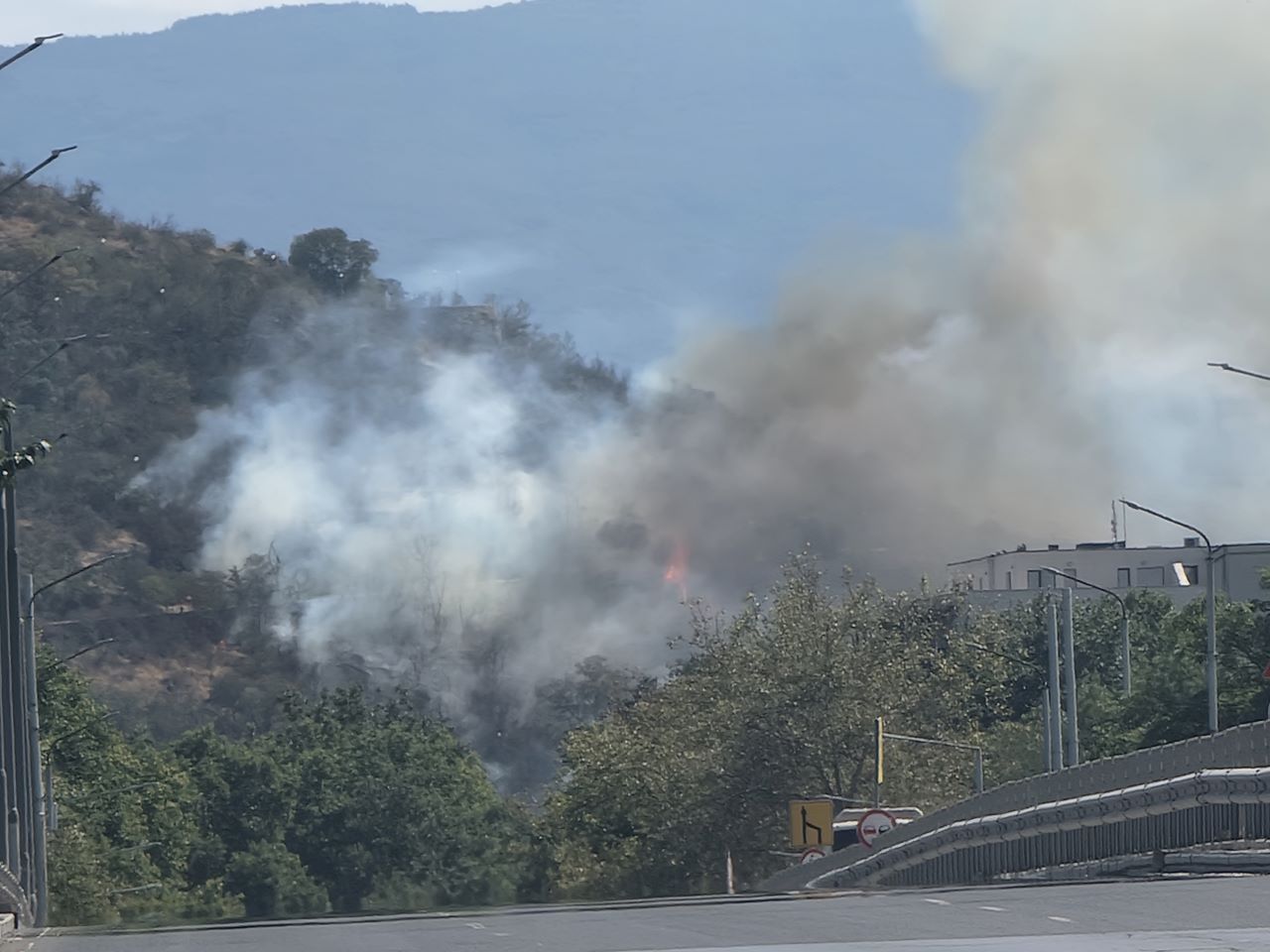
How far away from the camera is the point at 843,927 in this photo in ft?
77.2

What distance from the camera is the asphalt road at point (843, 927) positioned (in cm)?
2084

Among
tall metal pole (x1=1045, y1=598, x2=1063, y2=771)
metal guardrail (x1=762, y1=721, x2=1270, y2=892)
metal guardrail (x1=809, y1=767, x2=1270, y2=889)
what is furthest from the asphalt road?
A: tall metal pole (x1=1045, y1=598, x2=1063, y2=771)

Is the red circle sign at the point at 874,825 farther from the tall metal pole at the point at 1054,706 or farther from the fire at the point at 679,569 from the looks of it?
the fire at the point at 679,569

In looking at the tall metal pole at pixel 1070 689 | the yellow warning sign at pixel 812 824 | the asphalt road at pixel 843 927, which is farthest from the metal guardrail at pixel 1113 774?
the asphalt road at pixel 843 927

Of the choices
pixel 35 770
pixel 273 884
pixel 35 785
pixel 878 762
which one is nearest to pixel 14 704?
pixel 35 785

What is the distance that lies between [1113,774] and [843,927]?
2383 centimetres

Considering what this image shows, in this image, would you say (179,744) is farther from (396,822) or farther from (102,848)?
(102,848)

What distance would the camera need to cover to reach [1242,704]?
3059 inches

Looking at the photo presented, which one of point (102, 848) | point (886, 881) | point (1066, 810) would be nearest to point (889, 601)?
point (102, 848)

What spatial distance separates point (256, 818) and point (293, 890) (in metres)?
6.34

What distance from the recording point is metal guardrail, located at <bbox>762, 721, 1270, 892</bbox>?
40375 mm

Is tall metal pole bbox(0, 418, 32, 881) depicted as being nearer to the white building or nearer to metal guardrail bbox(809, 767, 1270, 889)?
metal guardrail bbox(809, 767, 1270, 889)

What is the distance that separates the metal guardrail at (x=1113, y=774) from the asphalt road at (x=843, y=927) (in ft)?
34.9

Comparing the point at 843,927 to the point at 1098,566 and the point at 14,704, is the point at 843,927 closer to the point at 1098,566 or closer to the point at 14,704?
the point at 14,704
